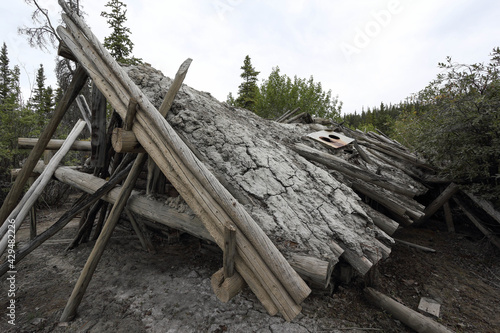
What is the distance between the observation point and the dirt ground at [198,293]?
8.88 ft

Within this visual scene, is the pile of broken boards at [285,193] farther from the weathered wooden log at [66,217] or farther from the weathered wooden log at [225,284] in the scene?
the weathered wooden log at [225,284]

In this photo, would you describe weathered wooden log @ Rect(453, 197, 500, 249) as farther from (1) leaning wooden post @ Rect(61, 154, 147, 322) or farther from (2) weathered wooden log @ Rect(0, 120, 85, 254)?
(2) weathered wooden log @ Rect(0, 120, 85, 254)

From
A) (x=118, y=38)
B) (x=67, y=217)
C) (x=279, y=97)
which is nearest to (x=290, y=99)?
(x=279, y=97)

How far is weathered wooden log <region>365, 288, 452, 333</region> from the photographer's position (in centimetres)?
254

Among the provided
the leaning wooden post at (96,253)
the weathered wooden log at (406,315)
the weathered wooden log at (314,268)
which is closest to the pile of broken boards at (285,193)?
the weathered wooden log at (314,268)

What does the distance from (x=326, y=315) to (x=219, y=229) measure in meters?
2.12

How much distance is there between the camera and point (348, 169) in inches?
148

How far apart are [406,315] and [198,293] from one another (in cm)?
278

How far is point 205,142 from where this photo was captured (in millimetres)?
3229

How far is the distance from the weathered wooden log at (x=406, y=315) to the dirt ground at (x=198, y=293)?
0.10 m

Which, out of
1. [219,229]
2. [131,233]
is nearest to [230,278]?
[219,229]

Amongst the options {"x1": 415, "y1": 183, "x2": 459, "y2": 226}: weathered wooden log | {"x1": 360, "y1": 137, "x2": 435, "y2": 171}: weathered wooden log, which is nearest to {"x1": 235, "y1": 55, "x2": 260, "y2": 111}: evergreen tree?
{"x1": 360, "y1": 137, "x2": 435, "y2": 171}: weathered wooden log

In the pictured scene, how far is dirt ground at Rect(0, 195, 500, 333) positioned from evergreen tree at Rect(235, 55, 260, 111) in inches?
877

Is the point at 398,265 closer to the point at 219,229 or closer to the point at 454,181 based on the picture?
the point at 454,181
